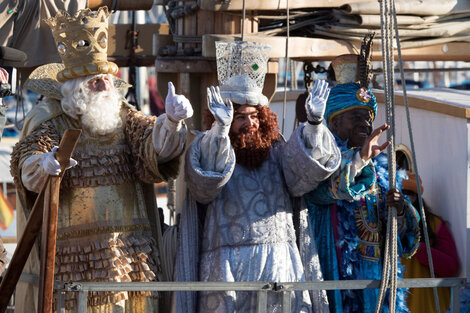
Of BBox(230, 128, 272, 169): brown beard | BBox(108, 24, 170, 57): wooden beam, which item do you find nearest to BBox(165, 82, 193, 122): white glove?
BBox(230, 128, 272, 169): brown beard

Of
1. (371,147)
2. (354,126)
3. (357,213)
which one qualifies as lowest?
(357,213)

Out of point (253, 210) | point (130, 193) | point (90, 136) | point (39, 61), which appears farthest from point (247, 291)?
point (39, 61)

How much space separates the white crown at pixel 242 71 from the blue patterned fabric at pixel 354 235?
0.52 m

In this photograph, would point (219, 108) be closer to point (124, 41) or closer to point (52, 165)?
point (52, 165)

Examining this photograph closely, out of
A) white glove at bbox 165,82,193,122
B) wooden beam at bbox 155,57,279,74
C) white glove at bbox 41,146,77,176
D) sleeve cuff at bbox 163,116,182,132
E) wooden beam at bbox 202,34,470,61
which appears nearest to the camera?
white glove at bbox 41,146,77,176

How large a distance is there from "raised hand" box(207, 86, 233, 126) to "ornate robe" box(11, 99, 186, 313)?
18 centimetres

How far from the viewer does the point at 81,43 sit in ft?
15.1

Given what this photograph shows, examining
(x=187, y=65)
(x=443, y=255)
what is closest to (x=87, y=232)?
(x=187, y=65)

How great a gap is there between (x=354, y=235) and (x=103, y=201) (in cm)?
121

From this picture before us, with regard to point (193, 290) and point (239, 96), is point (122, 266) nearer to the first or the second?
point (193, 290)

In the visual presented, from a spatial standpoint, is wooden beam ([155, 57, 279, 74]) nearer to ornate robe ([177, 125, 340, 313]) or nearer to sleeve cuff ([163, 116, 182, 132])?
ornate robe ([177, 125, 340, 313])

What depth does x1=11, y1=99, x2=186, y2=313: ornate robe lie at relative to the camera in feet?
14.7

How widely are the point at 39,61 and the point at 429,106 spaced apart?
240 centimetres

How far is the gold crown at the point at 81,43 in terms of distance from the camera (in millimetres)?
4621
